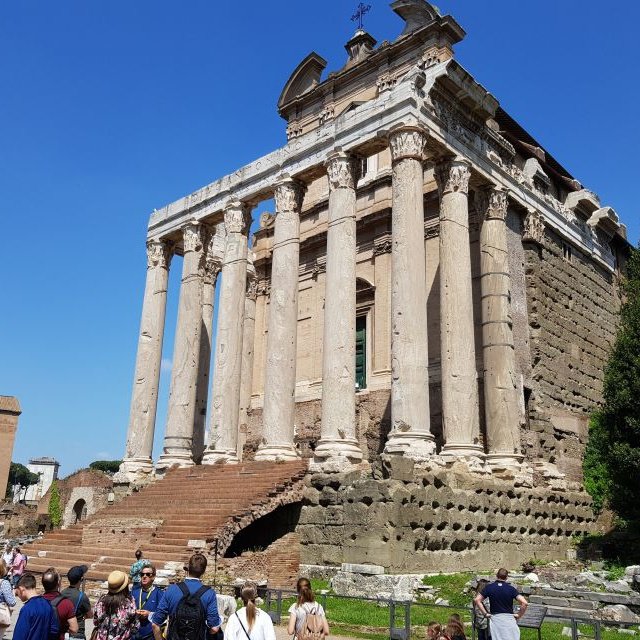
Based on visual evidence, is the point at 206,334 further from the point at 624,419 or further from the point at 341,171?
the point at 624,419

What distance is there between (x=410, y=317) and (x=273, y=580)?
24.4 feet

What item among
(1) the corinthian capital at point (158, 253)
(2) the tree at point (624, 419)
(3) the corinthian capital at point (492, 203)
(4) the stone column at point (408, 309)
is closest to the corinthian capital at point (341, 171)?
(4) the stone column at point (408, 309)

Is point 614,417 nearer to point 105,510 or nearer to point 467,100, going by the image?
point 467,100

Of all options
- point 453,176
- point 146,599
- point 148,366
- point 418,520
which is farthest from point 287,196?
point 146,599

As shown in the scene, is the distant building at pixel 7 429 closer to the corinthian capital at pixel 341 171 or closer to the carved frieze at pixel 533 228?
the corinthian capital at pixel 341 171

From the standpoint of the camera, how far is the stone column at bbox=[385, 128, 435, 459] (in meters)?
17.8

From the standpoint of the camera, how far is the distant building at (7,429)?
59.3 m

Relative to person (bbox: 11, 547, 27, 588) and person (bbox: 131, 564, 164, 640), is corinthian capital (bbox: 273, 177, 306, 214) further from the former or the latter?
person (bbox: 131, 564, 164, 640)

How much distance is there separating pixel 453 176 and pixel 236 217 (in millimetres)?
8135

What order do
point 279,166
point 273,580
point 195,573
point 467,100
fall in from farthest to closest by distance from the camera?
point 279,166
point 467,100
point 273,580
point 195,573

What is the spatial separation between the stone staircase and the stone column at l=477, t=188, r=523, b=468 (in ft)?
19.2

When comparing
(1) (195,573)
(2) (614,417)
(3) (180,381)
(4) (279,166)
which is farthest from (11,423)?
(1) (195,573)

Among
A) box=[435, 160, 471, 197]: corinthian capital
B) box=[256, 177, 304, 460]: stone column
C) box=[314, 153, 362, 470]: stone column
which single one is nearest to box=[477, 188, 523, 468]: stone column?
box=[435, 160, 471, 197]: corinthian capital

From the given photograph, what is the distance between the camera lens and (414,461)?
17062mm
